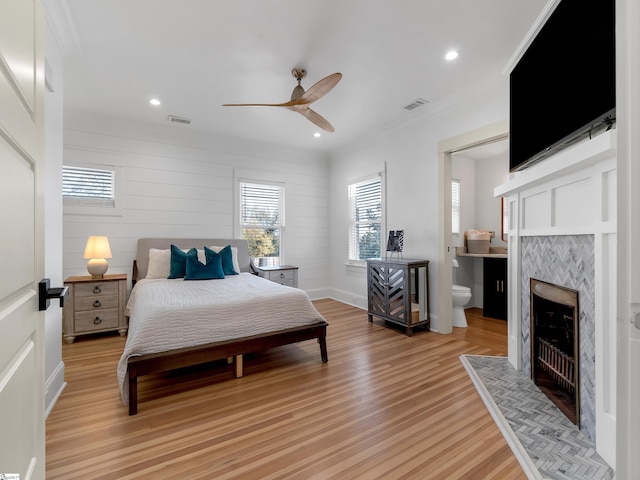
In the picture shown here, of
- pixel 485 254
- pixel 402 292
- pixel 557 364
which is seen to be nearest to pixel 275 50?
pixel 402 292

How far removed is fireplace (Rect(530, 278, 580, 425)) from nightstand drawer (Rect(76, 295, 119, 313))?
434 cm

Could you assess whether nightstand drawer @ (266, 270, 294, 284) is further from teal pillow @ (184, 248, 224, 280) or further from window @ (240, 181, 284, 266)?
teal pillow @ (184, 248, 224, 280)

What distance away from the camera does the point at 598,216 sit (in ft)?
5.17

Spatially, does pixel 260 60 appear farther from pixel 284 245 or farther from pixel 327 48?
pixel 284 245

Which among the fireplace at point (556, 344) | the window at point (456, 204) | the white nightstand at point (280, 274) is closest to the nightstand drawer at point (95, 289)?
the white nightstand at point (280, 274)

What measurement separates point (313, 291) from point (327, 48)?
4002mm

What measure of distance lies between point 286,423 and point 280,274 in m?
2.90

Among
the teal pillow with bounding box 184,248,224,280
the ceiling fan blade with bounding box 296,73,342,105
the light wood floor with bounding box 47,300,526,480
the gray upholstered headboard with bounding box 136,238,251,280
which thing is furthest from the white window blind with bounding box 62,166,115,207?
the ceiling fan blade with bounding box 296,73,342,105

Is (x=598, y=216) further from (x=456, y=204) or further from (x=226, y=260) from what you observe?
(x=226, y=260)

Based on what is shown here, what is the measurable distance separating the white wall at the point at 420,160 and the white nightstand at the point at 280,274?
3.55ft

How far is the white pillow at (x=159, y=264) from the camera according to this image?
384 centimetres

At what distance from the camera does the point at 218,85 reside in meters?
3.18

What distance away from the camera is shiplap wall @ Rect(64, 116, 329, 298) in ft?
12.8

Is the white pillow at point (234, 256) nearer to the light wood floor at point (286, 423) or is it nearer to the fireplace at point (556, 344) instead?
the light wood floor at point (286, 423)
